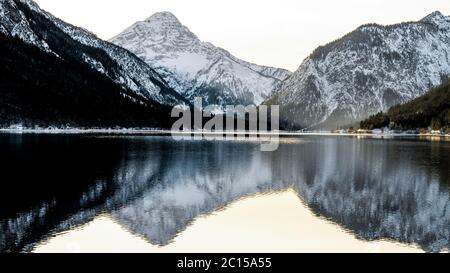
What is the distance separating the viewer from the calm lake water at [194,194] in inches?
1667

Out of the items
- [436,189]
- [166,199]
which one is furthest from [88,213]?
[436,189]

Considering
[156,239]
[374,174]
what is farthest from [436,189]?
[156,239]

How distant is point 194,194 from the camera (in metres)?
61.4

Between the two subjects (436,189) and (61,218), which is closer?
(61,218)

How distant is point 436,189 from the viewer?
216ft

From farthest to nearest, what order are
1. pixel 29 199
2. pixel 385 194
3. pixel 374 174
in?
pixel 374 174, pixel 385 194, pixel 29 199

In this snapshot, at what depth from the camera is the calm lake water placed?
42.3 meters
